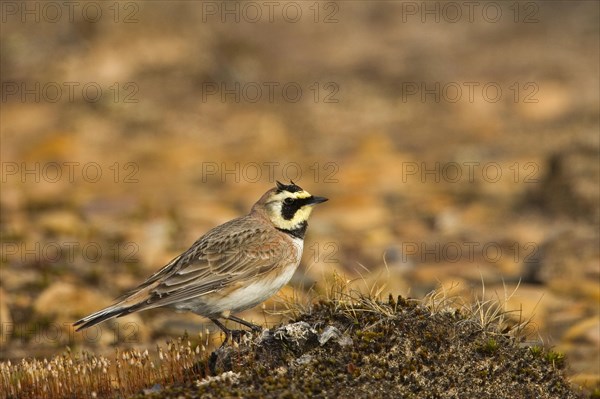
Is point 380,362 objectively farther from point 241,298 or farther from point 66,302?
point 66,302

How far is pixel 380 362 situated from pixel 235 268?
2.44 meters

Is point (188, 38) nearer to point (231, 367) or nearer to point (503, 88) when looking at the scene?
point (503, 88)

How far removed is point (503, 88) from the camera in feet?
89.0

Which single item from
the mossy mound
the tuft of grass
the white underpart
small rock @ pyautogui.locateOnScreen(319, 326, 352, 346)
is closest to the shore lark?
the white underpart

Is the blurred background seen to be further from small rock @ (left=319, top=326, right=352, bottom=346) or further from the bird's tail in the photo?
the bird's tail

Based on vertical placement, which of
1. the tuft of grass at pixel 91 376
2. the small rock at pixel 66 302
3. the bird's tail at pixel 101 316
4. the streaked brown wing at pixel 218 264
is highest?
the streaked brown wing at pixel 218 264

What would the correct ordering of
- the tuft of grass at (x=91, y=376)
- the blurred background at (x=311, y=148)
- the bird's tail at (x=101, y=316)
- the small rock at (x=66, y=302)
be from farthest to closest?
the blurred background at (x=311, y=148)
the small rock at (x=66, y=302)
the bird's tail at (x=101, y=316)
the tuft of grass at (x=91, y=376)

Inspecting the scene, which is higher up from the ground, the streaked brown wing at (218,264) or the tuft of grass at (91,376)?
the streaked brown wing at (218,264)

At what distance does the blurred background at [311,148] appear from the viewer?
1426cm

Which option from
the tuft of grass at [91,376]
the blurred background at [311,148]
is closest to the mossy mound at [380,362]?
the tuft of grass at [91,376]

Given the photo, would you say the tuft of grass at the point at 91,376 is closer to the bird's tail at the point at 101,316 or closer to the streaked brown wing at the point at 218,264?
the bird's tail at the point at 101,316

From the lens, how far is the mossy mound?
7.96 metres

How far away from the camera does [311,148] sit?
78.3 feet

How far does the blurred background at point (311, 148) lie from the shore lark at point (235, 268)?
2.90 ft
